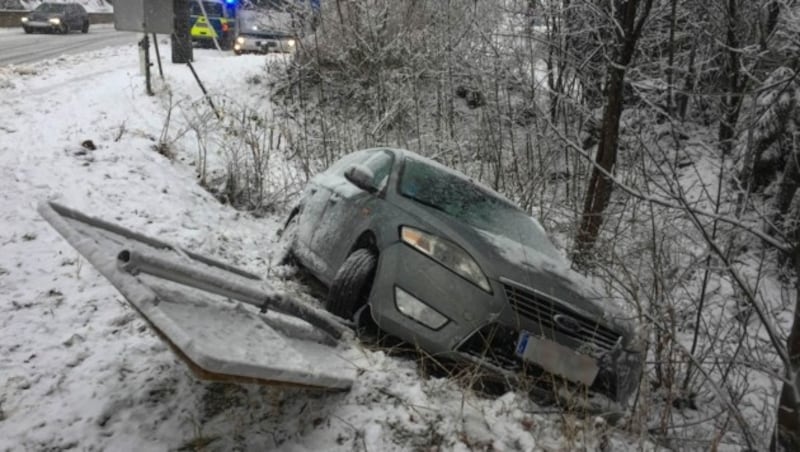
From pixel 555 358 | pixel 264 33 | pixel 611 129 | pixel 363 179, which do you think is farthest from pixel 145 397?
pixel 264 33

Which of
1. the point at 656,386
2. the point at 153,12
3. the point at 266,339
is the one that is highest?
the point at 153,12

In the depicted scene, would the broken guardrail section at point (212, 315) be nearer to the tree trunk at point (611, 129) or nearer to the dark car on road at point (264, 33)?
the tree trunk at point (611, 129)

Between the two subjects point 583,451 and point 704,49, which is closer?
point 583,451

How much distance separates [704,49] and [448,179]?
1089cm

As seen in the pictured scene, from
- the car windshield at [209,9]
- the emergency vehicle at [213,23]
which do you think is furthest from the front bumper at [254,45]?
the car windshield at [209,9]

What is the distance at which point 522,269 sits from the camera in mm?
3896

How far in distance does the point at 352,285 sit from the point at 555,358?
1521 mm

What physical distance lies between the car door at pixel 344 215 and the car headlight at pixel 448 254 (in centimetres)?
65

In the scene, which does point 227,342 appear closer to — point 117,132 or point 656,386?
point 656,386

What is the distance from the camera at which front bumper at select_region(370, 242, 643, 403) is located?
3605mm

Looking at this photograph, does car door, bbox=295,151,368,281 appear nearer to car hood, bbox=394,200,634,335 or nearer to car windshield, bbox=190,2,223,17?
car hood, bbox=394,200,634,335

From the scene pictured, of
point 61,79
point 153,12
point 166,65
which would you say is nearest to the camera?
point 153,12

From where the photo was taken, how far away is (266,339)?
2973mm

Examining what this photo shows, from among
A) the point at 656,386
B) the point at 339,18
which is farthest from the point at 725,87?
the point at 656,386
